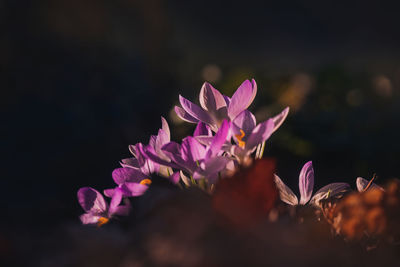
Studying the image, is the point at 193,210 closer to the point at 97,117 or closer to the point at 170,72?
the point at 97,117

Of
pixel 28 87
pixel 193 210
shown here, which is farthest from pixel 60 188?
pixel 193 210

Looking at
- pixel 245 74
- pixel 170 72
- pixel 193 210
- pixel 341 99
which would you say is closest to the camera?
pixel 193 210

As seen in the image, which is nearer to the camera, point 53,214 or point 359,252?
point 359,252

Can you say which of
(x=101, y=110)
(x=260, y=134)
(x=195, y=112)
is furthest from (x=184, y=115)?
(x=101, y=110)

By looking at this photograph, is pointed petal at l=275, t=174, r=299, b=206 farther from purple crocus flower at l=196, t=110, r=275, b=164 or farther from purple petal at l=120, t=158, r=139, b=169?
purple petal at l=120, t=158, r=139, b=169

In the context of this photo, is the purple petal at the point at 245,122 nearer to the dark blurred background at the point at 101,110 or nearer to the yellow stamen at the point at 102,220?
the yellow stamen at the point at 102,220

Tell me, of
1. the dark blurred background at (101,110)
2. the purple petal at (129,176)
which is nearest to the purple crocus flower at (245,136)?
the purple petal at (129,176)
